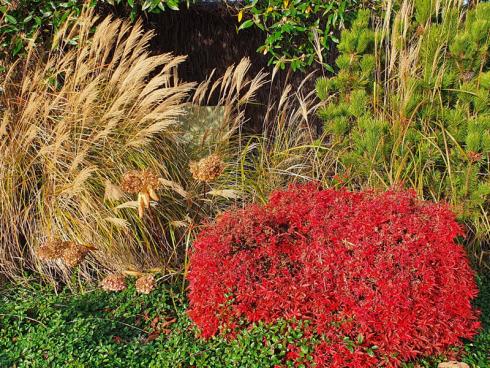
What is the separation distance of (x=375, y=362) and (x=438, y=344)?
0.35 metres

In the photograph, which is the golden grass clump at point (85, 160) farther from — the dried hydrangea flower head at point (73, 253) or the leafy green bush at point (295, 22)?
the leafy green bush at point (295, 22)

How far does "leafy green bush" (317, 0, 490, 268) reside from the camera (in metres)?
4.46

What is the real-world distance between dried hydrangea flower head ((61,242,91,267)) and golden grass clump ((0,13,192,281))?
0.39m

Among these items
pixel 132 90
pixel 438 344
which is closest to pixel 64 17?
pixel 132 90

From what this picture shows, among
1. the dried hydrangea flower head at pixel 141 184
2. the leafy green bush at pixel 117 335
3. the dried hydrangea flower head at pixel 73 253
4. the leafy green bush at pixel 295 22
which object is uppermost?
the leafy green bush at pixel 295 22

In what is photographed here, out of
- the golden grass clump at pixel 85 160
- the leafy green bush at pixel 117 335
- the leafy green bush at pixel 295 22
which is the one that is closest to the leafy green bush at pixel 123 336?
the leafy green bush at pixel 117 335

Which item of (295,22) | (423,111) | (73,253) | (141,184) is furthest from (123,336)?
(295,22)

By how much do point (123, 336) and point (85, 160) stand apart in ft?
4.52

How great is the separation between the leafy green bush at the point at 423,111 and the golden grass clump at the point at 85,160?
1.31m

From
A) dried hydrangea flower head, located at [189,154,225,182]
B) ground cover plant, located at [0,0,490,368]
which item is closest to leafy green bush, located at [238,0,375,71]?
ground cover plant, located at [0,0,490,368]

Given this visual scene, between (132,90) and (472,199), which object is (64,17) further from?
(472,199)

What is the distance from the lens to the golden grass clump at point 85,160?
431 centimetres

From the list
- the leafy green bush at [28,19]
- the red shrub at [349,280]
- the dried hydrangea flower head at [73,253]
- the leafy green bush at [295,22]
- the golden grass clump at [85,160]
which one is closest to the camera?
the red shrub at [349,280]

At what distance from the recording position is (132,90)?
184 inches
